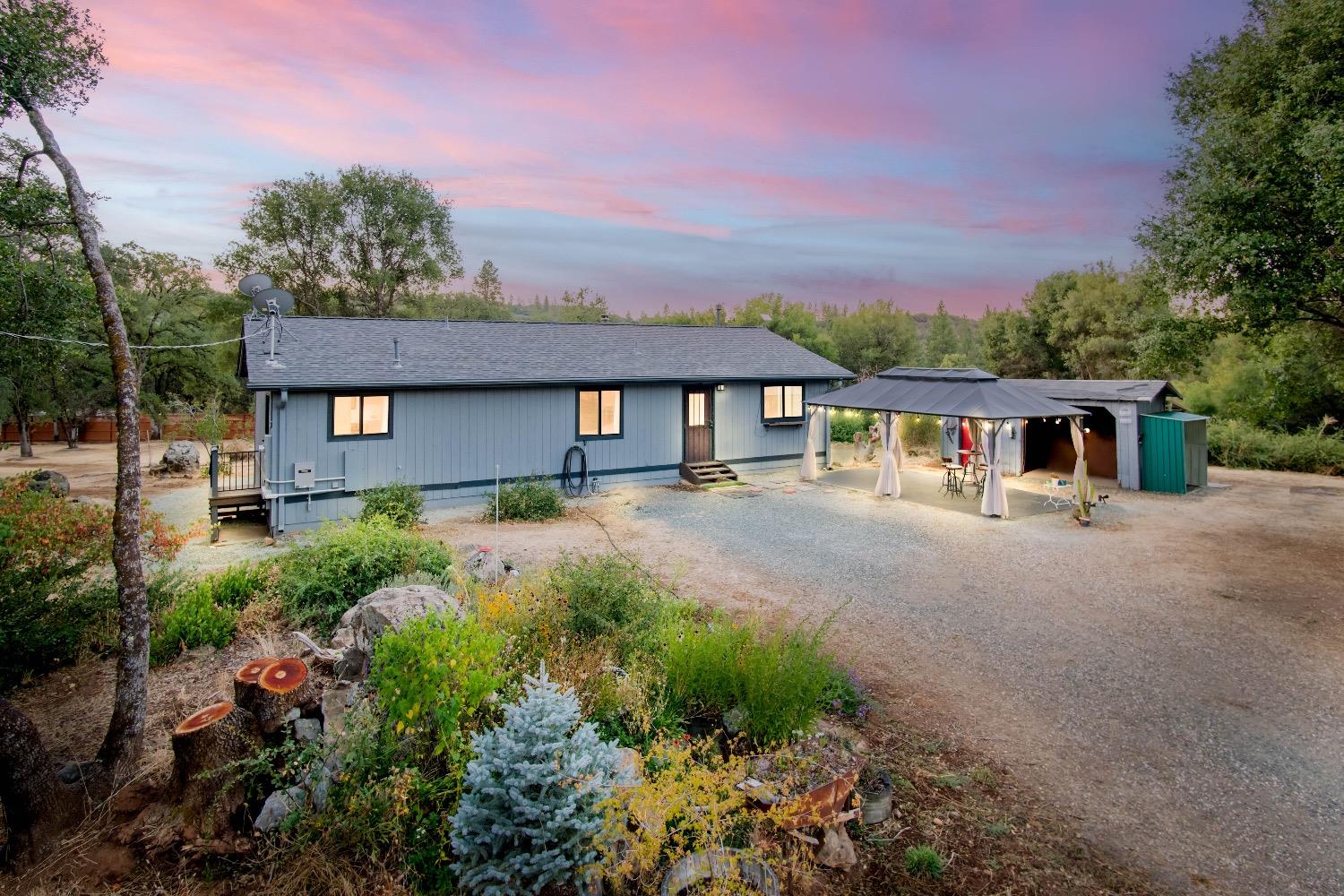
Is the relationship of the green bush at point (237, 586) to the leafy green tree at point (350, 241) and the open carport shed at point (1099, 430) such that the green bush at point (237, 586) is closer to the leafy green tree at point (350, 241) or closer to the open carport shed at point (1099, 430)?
the open carport shed at point (1099, 430)

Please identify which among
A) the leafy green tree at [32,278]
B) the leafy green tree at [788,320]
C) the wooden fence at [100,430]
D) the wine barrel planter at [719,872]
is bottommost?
the wine barrel planter at [719,872]

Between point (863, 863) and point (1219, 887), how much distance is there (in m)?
1.87

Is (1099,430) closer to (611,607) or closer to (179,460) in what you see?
(611,607)

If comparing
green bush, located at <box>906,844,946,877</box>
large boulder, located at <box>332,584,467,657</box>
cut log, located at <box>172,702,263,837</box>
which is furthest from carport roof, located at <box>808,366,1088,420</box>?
cut log, located at <box>172,702,263,837</box>

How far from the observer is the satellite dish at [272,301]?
11508mm

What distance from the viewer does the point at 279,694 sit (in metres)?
3.75

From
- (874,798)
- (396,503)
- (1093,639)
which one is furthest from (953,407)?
(396,503)

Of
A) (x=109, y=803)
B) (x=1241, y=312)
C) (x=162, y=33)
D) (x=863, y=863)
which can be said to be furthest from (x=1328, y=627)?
(x=162, y=33)

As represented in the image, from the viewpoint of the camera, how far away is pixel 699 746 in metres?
4.06

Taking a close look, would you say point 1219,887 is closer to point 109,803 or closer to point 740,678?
point 740,678

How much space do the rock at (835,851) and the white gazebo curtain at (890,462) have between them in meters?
11.9

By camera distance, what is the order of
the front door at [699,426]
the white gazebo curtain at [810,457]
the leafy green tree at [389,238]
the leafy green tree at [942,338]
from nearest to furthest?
the front door at [699,426]
the white gazebo curtain at [810,457]
the leafy green tree at [389,238]
the leafy green tree at [942,338]

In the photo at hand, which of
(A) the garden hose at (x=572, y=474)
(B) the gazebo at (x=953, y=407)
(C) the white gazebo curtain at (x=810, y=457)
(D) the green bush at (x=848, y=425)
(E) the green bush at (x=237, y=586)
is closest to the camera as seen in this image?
(E) the green bush at (x=237, y=586)

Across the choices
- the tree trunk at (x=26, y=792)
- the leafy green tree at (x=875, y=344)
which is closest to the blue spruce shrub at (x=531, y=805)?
the tree trunk at (x=26, y=792)
